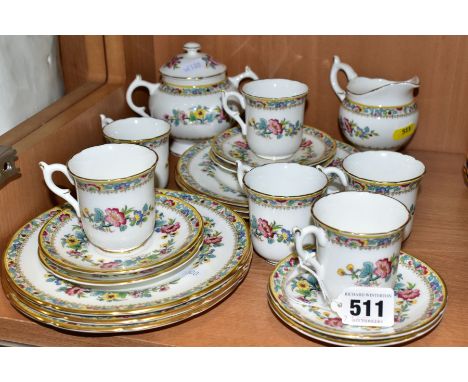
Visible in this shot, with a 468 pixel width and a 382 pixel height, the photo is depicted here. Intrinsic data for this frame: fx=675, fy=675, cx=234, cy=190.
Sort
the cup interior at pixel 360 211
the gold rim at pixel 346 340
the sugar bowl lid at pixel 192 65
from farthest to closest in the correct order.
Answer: the sugar bowl lid at pixel 192 65
the cup interior at pixel 360 211
the gold rim at pixel 346 340

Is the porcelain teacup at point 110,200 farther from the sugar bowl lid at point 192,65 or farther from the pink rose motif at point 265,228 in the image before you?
the sugar bowl lid at point 192,65

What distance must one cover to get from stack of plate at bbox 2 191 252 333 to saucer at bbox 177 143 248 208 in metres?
0.08

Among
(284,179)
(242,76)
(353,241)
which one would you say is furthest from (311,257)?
(242,76)

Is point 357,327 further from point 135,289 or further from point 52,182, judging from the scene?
point 52,182

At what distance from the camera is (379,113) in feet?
3.68

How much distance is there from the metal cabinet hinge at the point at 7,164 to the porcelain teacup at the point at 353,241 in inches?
15.2

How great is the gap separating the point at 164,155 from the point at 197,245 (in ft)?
0.83

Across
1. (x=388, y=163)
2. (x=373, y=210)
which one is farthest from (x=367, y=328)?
(x=388, y=163)

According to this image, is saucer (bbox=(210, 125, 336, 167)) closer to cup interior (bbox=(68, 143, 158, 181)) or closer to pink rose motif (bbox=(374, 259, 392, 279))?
cup interior (bbox=(68, 143, 158, 181))

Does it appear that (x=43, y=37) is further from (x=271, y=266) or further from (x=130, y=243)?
(x=271, y=266)

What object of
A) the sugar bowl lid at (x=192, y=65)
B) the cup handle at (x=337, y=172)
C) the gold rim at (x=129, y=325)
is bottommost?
the gold rim at (x=129, y=325)

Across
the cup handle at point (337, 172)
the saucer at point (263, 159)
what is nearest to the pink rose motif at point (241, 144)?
the saucer at point (263, 159)

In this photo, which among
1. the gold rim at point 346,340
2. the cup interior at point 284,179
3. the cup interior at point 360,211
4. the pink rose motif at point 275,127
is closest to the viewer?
the gold rim at point 346,340

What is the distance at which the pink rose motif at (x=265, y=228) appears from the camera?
2.95 feet
